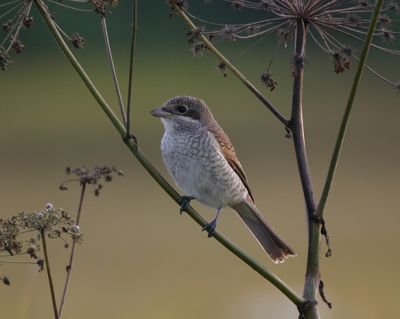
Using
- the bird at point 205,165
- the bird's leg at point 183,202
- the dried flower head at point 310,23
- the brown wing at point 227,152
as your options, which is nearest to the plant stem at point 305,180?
the dried flower head at point 310,23

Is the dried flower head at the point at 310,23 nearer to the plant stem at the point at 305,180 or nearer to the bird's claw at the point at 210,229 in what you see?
the plant stem at the point at 305,180

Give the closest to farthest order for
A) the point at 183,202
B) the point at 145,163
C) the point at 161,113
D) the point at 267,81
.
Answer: the point at 145,163
the point at 267,81
the point at 183,202
the point at 161,113

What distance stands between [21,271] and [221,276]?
3.75 metres

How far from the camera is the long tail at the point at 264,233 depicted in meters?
3.75

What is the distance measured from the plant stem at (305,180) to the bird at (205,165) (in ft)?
3.72

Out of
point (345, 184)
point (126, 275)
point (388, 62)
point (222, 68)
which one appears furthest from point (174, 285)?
point (388, 62)

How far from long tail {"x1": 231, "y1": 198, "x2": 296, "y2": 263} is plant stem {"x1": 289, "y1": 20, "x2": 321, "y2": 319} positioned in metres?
1.34

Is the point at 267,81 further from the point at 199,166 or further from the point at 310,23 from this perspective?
the point at 199,166

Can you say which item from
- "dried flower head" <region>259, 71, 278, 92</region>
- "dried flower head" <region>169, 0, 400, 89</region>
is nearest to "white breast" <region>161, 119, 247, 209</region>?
"dried flower head" <region>169, 0, 400, 89</region>

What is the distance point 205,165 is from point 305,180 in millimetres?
1266

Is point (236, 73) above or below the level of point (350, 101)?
above

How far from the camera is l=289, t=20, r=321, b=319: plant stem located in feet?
7.36

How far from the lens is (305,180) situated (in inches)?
93.1

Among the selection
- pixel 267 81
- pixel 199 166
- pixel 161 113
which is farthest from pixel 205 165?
pixel 267 81
